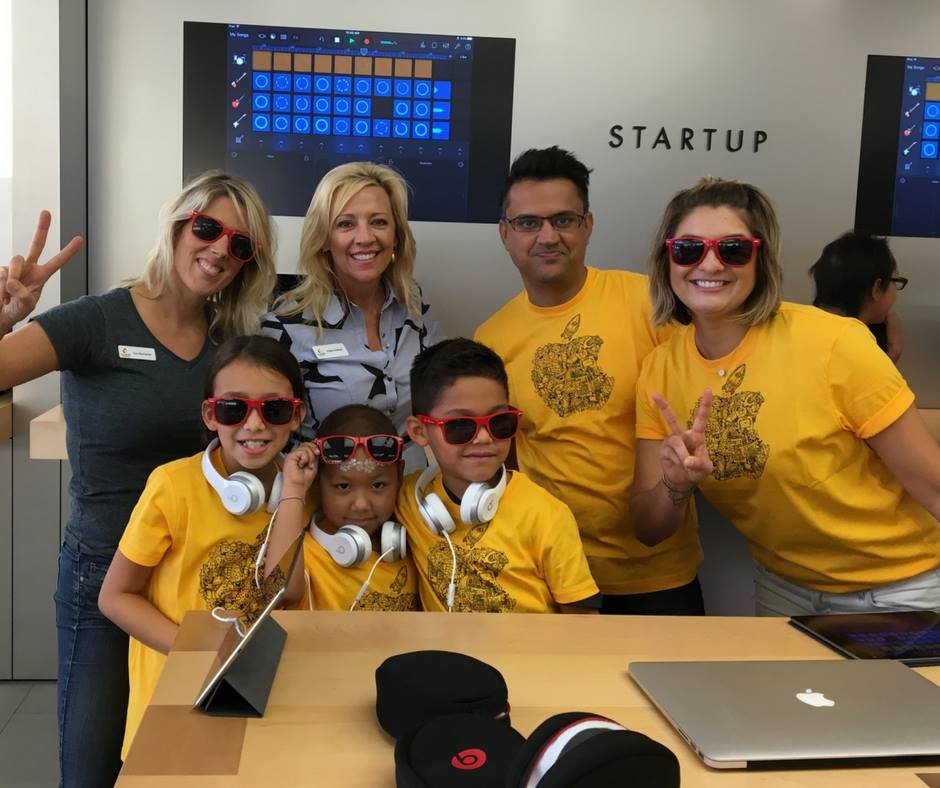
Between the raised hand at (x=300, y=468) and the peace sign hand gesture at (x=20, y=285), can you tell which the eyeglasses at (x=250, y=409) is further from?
the peace sign hand gesture at (x=20, y=285)

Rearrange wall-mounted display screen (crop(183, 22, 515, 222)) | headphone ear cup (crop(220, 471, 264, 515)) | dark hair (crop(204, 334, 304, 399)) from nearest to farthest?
headphone ear cup (crop(220, 471, 264, 515)) → dark hair (crop(204, 334, 304, 399)) → wall-mounted display screen (crop(183, 22, 515, 222))

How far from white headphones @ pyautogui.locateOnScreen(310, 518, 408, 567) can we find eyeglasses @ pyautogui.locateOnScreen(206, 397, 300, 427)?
243 mm

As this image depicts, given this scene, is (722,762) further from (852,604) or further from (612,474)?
(612,474)

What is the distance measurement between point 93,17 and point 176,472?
2.07 metres

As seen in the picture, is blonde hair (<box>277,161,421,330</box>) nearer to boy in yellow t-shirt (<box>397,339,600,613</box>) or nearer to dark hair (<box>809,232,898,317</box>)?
boy in yellow t-shirt (<box>397,339,600,613</box>)

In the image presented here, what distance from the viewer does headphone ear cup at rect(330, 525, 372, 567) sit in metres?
1.71

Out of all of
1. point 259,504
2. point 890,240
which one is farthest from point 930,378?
point 259,504

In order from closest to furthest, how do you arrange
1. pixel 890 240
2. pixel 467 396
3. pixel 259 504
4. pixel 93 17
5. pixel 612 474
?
pixel 259 504
pixel 467 396
pixel 612 474
pixel 93 17
pixel 890 240

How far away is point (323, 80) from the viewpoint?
308 cm

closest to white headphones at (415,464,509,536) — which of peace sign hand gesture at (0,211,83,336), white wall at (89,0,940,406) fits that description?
peace sign hand gesture at (0,211,83,336)

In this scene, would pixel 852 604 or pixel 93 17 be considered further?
pixel 93 17

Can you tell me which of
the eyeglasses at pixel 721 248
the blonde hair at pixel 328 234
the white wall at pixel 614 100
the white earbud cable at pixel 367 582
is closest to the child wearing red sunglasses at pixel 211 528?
A: the white earbud cable at pixel 367 582

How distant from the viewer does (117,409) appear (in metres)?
2.04

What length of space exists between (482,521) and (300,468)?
0.39 metres
